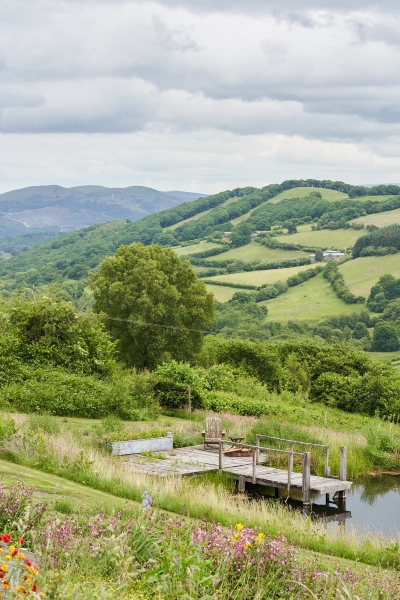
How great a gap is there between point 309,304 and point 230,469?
11571cm

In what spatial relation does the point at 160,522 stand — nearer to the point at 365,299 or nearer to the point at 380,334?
the point at 380,334

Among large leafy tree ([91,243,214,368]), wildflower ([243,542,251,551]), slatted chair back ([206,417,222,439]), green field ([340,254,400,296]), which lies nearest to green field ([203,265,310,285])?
green field ([340,254,400,296])

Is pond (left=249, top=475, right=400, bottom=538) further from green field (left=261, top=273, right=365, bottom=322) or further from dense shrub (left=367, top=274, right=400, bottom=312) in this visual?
dense shrub (left=367, top=274, right=400, bottom=312)

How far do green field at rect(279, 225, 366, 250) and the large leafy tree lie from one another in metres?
127

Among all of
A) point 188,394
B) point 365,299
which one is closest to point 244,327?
point 365,299

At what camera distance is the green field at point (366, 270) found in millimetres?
140000

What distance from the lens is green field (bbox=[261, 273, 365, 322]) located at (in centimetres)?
12850

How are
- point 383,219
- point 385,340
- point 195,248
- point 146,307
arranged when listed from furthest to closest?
point 383,219, point 195,248, point 385,340, point 146,307

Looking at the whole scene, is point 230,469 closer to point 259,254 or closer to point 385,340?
point 385,340

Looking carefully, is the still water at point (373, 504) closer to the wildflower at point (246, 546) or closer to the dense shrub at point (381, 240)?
the wildflower at point (246, 546)

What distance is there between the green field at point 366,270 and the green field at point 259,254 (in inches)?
845

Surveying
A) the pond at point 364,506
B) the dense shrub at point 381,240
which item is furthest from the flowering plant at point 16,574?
the dense shrub at point 381,240

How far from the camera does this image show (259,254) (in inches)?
7151

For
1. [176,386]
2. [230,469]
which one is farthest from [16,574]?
[176,386]
